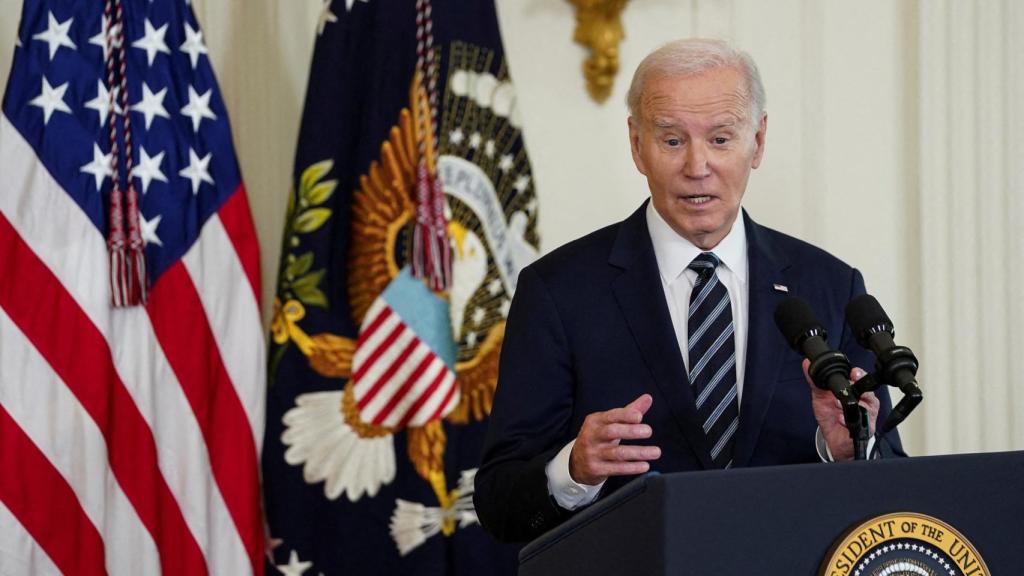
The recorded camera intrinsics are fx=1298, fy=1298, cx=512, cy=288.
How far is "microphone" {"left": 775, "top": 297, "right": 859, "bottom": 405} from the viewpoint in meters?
1.79

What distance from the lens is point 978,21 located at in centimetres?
451

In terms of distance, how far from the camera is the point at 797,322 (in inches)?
74.1

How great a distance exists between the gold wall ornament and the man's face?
73.9 inches

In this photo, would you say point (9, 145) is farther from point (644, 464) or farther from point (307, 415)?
point (644, 464)

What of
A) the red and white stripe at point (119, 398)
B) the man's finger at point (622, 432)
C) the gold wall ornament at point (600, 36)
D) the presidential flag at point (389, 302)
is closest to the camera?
the man's finger at point (622, 432)

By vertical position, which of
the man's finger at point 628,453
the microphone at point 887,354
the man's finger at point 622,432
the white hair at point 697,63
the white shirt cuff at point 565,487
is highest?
the white hair at point 697,63

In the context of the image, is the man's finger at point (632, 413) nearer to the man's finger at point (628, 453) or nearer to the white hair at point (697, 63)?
the man's finger at point (628, 453)

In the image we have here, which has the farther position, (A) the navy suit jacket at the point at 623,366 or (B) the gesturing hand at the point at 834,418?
(A) the navy suit jacket at the point at 623,366

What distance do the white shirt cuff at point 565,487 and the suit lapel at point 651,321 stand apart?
0.79 ft

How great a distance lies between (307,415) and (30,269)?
861mm

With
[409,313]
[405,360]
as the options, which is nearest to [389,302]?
[409,313]

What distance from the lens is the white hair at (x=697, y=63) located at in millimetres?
2400

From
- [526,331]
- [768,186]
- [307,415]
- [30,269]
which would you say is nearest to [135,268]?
[30,269]

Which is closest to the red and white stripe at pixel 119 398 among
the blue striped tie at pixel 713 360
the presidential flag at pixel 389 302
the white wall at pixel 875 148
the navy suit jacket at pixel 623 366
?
the presidential flag at pixel 389 302
